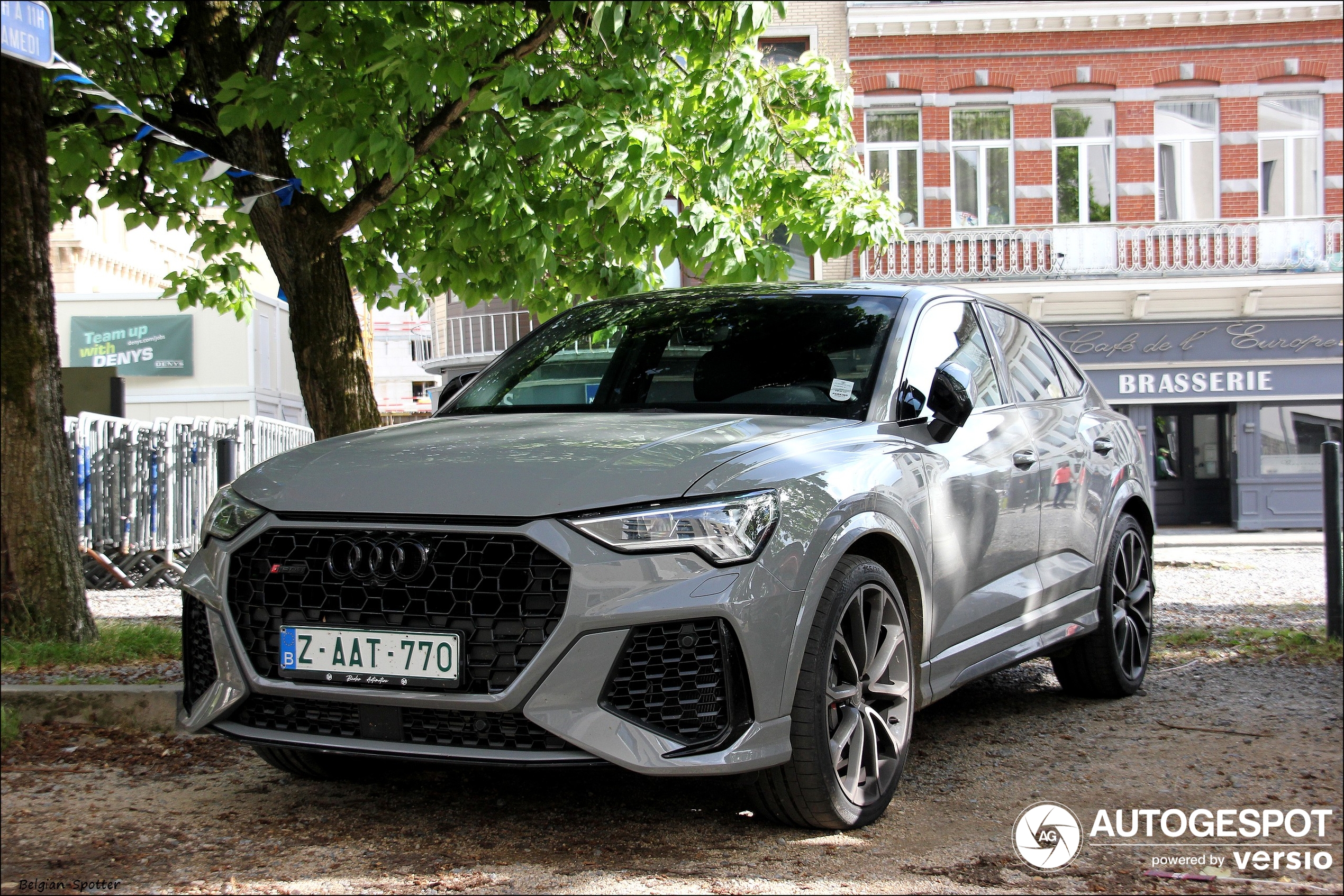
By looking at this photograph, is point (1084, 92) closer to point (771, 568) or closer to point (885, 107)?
point (885, 107)

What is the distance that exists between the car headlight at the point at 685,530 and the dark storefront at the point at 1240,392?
839 inches

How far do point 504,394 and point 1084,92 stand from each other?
21.5 m

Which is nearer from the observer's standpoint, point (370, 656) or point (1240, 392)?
point (370, 656)

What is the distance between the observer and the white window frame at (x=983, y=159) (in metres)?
23.9

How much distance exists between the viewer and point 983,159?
946 inches

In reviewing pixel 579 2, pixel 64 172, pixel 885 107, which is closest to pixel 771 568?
pixel 579 2

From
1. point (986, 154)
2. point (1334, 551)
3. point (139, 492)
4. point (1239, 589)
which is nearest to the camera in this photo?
point (1334, 551)

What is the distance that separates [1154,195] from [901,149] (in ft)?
15.0

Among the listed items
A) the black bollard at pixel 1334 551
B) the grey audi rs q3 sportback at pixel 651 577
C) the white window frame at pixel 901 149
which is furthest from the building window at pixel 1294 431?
the grey audi rs q3 sportback at pixel 651 577

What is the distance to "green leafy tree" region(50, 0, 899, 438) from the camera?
7.49 metres

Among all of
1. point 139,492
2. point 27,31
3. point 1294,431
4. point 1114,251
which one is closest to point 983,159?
point 1114,251

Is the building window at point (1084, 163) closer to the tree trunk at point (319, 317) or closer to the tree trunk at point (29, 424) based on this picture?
the tree trunk at point (319, 317)

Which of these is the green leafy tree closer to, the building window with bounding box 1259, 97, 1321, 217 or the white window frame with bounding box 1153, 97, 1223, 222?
the white window frame with bounding box 1153, 97, 1223, 222

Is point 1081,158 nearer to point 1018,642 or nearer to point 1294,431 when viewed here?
point 1294,431
